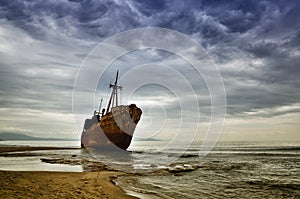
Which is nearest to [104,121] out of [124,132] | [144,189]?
[124,132]

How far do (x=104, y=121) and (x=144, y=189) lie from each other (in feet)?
169

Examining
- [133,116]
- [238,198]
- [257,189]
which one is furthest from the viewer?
[133,116]

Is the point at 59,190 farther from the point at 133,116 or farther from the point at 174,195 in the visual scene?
the point at 133,116

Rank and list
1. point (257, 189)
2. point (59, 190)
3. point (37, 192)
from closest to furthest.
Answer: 1. point (37, 192)
2. point (59, 190)
3. point (257, 189)

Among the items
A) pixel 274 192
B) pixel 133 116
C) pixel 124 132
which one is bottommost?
pixel 274 192

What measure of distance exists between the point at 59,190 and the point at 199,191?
6974 millimetres

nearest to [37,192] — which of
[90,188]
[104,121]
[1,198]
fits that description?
[1,198]

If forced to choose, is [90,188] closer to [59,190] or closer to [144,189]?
[59,190]

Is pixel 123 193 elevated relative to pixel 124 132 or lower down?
lower down

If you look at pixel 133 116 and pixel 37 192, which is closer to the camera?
pixel 37 192

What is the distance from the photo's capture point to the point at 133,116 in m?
58.2

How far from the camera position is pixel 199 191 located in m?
12.7

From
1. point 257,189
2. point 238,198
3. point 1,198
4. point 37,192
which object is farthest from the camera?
point 257,189

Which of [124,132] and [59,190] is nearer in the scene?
[59,190]
